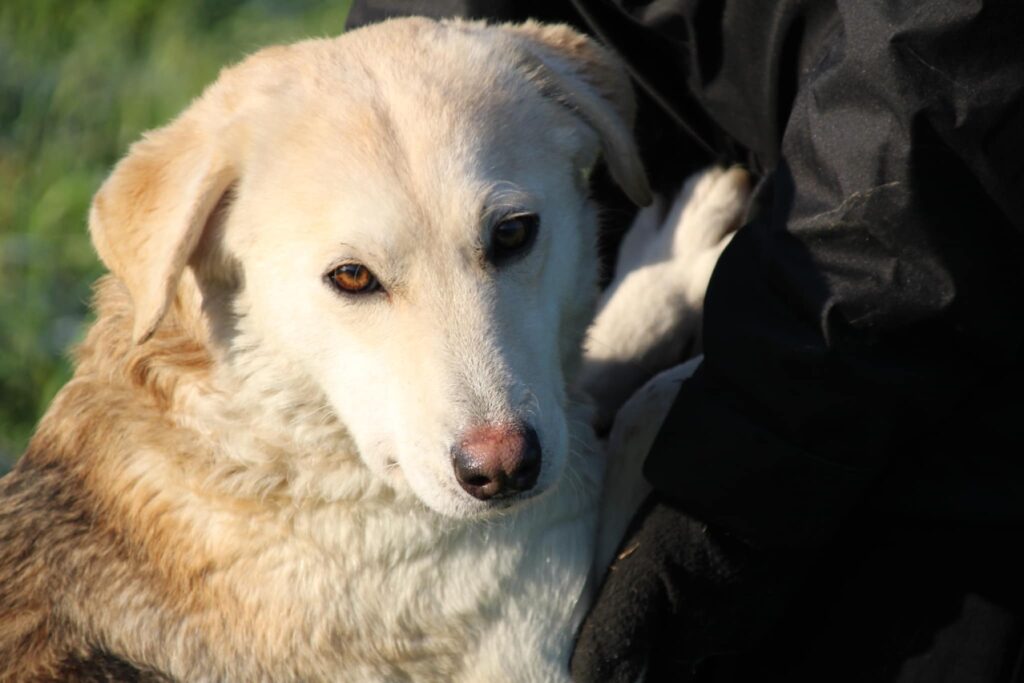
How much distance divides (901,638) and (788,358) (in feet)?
2.68

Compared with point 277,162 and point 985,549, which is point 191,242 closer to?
point 277,162

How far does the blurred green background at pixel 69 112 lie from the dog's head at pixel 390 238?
109 inches

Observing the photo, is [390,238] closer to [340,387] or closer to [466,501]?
[340,387]

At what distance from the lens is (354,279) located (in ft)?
8.86

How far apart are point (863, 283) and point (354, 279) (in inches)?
41.6

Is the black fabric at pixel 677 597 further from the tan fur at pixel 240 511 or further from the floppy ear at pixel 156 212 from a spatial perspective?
the floppy ear at pixel 156 212

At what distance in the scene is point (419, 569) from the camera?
3.04 meters

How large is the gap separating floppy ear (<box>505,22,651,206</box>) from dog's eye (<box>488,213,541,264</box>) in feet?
1.30

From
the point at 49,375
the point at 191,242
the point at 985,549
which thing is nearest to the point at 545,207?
the point at 191,242

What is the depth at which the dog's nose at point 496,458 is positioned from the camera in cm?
255

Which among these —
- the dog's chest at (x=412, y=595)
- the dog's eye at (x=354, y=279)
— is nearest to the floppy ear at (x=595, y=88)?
the dog's eye at (x=354, y=279)

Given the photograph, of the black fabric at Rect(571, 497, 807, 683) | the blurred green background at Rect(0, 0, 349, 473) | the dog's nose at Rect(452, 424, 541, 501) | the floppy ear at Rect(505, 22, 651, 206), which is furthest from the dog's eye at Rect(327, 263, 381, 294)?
the blurred green background at Rect(0, 0, 349, 473)

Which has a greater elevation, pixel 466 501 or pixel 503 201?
pixel 503 201

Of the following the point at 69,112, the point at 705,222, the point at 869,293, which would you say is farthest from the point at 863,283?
the point at 69,112
